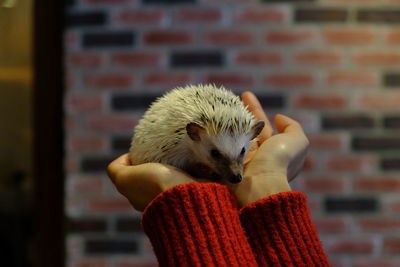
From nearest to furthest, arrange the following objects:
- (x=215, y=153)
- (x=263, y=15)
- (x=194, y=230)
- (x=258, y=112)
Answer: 1. (x=194, y=230)
2. (x=215, y=153)
3. (x=258, y=112)
4. (x=263, y=15)

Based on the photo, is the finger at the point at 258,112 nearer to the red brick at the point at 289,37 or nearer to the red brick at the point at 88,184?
the red brick at the point at 289,37

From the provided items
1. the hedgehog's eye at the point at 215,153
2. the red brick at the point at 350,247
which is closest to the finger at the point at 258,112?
the hedgehog's eye at the point at 215,153

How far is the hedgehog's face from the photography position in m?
0.95

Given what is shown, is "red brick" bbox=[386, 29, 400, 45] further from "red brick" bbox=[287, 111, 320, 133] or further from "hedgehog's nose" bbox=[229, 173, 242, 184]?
"hedgehog's nose" bbox=[229, 173, 242, 184]

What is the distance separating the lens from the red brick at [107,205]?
1.61 m

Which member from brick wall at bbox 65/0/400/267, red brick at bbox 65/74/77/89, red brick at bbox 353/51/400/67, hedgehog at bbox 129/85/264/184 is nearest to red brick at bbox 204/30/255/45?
brick wall at bbox 65/0/400/267

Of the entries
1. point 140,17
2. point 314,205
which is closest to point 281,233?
point 314,205

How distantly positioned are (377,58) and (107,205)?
3.66 feet

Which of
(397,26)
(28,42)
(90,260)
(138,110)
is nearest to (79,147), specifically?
(138,110)

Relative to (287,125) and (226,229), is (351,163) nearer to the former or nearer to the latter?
(287,125)

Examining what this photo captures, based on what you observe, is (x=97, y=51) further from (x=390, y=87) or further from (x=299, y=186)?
(x=390, y=87)

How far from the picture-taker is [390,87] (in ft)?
5.19

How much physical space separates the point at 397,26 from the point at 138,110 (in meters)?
0.98

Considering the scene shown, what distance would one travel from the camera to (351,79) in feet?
5.19
